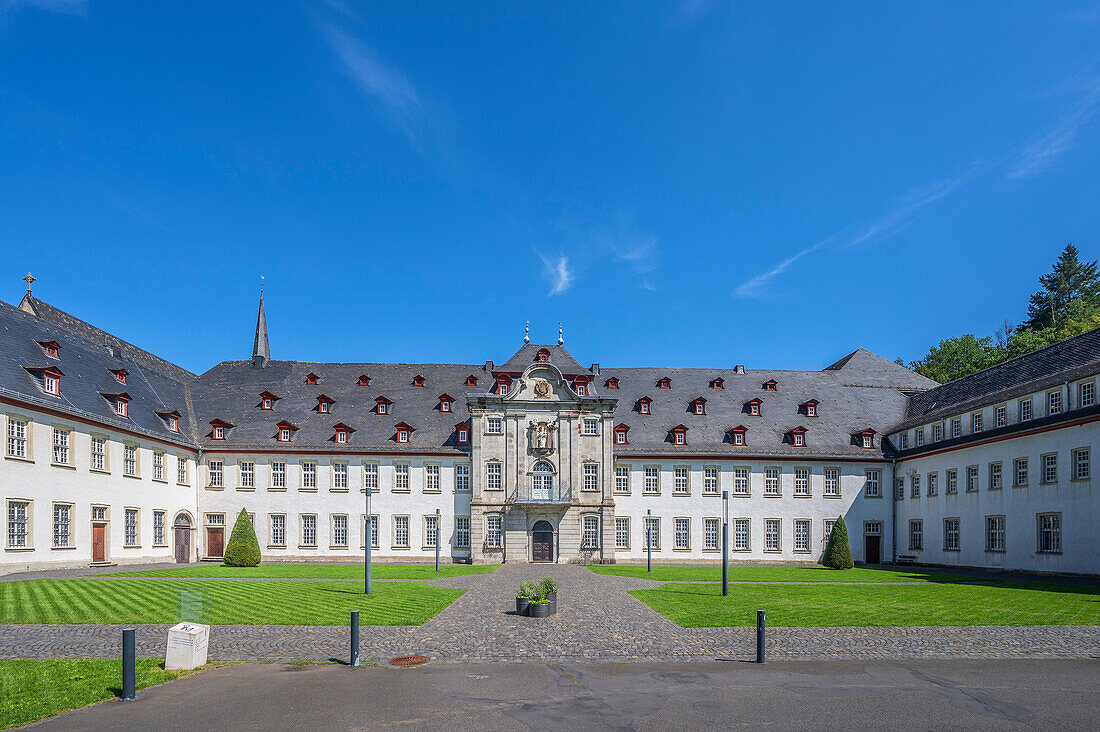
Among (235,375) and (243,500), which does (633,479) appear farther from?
(235,375)

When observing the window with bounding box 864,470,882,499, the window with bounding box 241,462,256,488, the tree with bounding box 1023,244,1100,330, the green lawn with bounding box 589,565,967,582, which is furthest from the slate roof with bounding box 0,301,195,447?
the tree with bounding box 1023,244,1100,330

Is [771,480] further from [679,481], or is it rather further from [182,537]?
[182,537]

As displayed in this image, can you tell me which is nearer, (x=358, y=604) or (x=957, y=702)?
(x=957, y=702)

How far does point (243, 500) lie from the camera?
52188 millimetres

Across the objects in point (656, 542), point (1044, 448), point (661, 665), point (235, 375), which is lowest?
point (656, 542)

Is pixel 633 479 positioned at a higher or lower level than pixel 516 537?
higher

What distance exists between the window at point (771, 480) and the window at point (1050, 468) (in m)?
17.4

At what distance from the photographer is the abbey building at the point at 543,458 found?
1799 inches

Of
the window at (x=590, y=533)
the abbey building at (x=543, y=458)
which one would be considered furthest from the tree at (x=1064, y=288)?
the window at (x=590, y=533)

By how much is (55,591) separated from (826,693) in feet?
86.4

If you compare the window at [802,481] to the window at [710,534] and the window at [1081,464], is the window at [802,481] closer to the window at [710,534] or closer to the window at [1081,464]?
the window at [710,534]

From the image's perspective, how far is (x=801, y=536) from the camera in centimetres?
5397

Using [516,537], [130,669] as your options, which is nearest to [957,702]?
[130,669]

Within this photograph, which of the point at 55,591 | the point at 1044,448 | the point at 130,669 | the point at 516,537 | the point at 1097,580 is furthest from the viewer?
the point at 516,537
